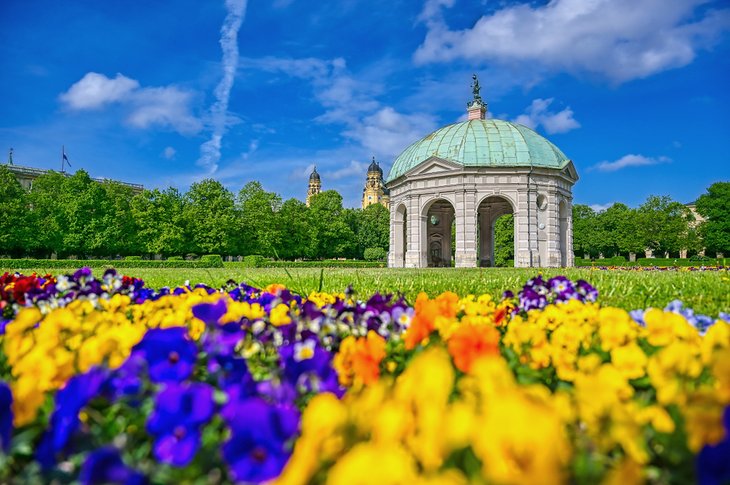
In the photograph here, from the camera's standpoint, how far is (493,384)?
52.6 inches

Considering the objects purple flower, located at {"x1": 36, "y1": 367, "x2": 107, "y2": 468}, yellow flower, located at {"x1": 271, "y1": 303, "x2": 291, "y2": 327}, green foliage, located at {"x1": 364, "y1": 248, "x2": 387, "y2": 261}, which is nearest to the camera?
purple flower, located at {"x1": 36, "y1": 367, "x2": 107, "y2": 468}

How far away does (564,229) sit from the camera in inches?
1298

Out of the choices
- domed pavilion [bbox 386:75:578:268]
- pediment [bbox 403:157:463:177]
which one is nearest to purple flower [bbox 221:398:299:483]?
domed pavilion [bbox 386:75:578:268]

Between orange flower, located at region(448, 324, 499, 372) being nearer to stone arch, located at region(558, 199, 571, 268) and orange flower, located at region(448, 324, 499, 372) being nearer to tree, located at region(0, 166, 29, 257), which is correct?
stone arch, located at region(558, 199, 571, 268)

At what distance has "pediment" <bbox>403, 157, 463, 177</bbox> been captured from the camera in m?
30.8

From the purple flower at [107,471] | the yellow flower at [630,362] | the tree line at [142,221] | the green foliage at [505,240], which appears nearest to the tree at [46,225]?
the tree line at [142,221]

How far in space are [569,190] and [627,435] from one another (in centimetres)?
3511

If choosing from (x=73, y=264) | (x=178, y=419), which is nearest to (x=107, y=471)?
(x=178, y=419)

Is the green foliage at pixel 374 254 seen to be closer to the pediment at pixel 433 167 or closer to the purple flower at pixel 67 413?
the pediment at pixel 433 167

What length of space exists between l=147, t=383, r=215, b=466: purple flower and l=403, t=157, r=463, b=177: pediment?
30.2m

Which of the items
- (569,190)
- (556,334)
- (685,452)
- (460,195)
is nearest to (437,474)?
(685,452)

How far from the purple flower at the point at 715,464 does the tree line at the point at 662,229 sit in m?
68.4

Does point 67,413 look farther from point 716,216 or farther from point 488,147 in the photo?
point 716,216

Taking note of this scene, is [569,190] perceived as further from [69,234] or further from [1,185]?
[1,185]
